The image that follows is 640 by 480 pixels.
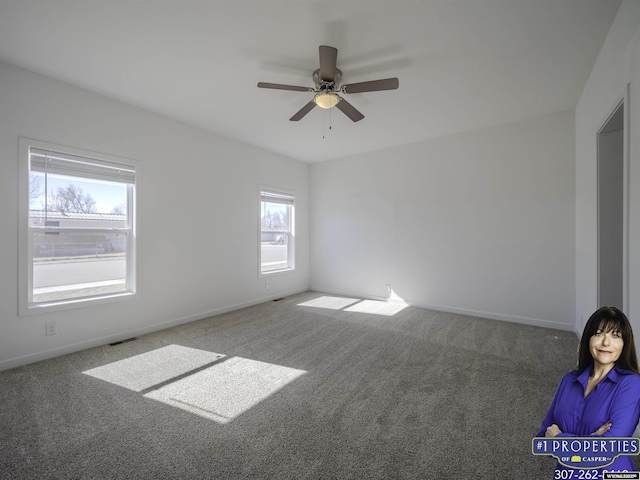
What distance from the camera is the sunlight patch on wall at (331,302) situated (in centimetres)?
499

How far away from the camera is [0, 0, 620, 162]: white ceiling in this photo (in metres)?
2.03

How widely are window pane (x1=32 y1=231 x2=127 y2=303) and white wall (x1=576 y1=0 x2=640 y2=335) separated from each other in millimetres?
4640

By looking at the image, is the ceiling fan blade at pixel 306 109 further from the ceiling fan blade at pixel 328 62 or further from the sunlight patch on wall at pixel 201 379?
the sunlight patch on wall at pixel 201 379

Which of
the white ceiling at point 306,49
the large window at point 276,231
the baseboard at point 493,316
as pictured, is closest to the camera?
the white ceiling at point 306,49

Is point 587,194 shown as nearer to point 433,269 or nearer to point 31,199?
point 433,269

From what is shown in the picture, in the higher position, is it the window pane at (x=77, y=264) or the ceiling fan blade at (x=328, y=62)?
the ceiling fan blade at (x=328, y=62)

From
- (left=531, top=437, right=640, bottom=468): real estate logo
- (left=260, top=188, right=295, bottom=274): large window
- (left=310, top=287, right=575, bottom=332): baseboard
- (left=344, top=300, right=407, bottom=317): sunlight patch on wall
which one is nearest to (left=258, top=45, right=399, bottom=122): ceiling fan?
(left=531, top=437, right=640, bottom=468): real estate logo

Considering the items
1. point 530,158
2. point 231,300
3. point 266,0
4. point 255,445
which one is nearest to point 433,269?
point 530,158

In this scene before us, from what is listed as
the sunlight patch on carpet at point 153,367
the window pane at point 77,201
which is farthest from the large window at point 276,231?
the sunlight patch on carpet at point 153,367

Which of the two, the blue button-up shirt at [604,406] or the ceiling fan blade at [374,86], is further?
the ceiling fan blade at [374,86]

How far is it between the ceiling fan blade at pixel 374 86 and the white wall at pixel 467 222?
102 inches

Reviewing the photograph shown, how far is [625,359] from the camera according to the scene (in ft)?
2.31

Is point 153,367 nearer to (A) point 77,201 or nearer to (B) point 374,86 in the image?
(A) point 77,201

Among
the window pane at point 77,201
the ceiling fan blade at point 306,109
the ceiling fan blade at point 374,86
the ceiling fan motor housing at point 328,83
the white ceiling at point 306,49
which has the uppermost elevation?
the white ceiling at point 306,49
